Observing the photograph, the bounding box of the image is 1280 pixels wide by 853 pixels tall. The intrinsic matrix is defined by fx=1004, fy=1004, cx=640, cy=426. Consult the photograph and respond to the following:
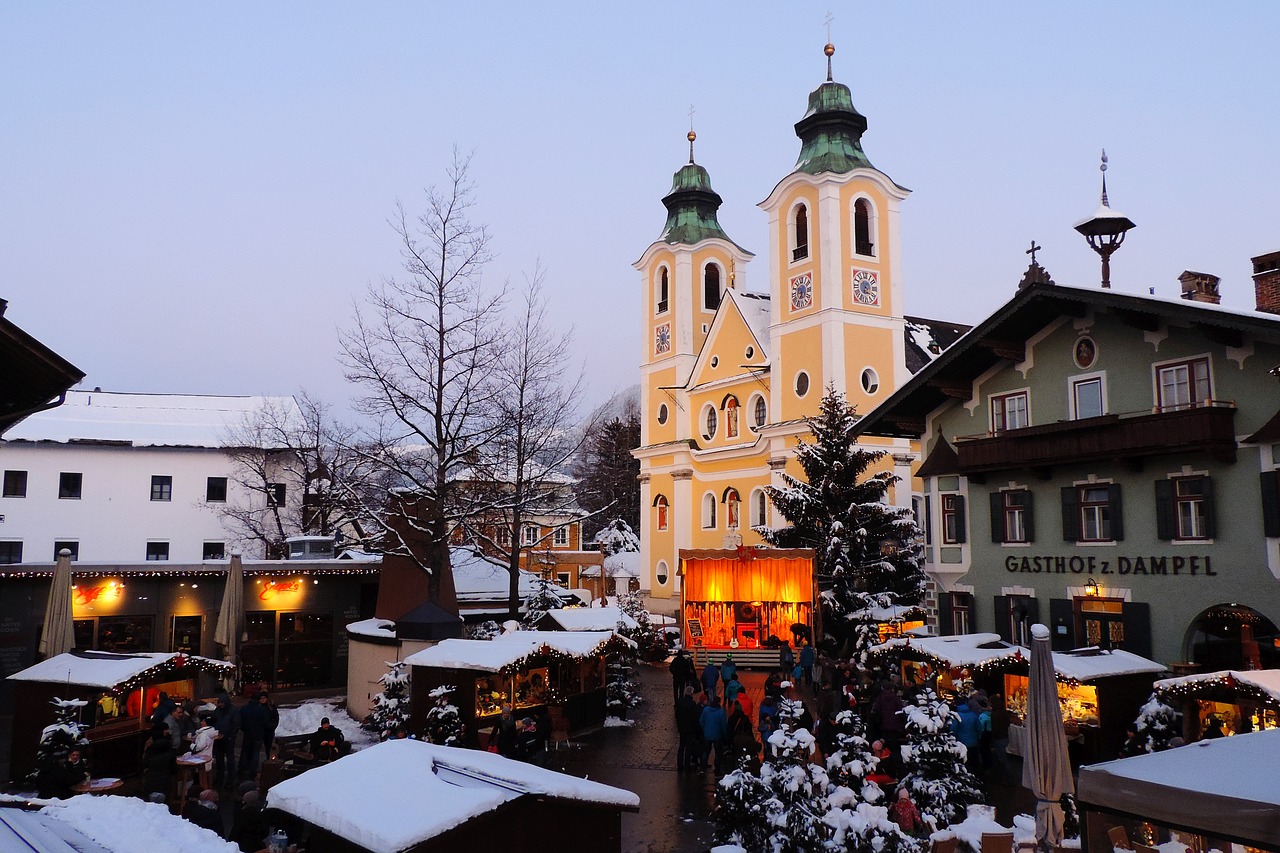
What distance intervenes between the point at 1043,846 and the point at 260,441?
39.8 metres

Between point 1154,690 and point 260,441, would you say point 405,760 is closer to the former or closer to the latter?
point 1154,690

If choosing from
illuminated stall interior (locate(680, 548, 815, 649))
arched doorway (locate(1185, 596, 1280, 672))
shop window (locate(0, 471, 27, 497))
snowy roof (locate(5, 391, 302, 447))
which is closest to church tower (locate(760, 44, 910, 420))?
illuminated stall interior (locate(680, 548, 815, 649))

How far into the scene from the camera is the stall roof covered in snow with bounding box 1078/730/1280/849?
24.8ft

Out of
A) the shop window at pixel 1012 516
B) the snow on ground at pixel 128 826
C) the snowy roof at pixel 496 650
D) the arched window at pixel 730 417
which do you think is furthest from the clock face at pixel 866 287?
the snow on ground at pixel 128 826

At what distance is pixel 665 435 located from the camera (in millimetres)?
52500

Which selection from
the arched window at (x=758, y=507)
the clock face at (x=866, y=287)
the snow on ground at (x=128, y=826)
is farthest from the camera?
the arched window at (x=758, y=507)

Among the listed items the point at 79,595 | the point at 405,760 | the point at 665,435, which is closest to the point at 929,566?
the point at 405,760

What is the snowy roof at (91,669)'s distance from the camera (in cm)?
1572

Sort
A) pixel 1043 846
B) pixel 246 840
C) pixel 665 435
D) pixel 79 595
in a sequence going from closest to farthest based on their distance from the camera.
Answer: pixel 246 840
pixel 1043 846
pixel 79 595
pixel 665 435

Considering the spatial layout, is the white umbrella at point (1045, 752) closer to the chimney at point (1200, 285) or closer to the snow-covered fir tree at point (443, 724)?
the snow-covered fir tree at point (443, 724)

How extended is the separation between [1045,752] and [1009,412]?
506 inches

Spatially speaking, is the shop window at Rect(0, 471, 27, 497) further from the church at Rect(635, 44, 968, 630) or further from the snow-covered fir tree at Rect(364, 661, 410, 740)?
the snow-covered fir tree at Rect(364, 661, 410, 740)

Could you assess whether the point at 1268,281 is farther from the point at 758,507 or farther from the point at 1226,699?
the point at 758,507

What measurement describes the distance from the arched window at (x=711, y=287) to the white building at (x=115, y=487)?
2334 cm
